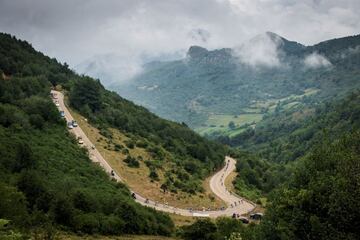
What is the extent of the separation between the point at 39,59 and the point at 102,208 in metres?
99.7

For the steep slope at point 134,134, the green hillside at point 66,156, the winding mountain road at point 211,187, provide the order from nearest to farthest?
the green hillside at point 66,156, the winding mountain road at point 211,187, the steep slope at point 134,134

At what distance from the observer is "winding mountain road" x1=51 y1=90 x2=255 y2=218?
81.9 meters

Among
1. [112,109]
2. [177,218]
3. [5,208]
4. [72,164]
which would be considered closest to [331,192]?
[5,208]

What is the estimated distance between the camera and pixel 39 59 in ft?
463

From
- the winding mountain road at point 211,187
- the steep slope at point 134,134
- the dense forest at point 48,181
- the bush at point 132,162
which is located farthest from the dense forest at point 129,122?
the dense forest at point 48,181

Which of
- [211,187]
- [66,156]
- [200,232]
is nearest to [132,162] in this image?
[211,187]

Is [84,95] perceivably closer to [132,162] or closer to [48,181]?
[132,162]

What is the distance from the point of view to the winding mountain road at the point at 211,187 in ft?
269

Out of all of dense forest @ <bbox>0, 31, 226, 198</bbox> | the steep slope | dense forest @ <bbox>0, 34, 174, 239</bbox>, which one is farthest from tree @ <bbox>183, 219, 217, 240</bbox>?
dense forest @ <bbox>0, 31, 226, 198</bbox>

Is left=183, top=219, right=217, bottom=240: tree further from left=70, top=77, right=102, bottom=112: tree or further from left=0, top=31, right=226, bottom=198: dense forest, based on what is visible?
left=70, top=77, right=102, bottom=112: tree

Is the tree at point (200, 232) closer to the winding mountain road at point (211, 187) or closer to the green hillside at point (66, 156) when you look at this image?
the green hillside at point (66, 156)

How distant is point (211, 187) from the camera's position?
107 metres

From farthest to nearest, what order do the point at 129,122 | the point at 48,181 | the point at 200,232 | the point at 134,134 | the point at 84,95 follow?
the point at 129,122
the point at 84,95
the point at 134,134
the point at 48,181
the point at 200,232

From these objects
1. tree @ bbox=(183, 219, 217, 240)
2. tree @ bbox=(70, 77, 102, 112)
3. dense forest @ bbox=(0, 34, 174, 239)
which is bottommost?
tree @ bbox=(183, 219, 217, 240)
